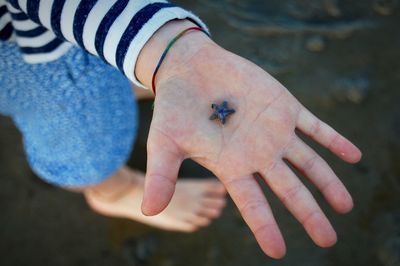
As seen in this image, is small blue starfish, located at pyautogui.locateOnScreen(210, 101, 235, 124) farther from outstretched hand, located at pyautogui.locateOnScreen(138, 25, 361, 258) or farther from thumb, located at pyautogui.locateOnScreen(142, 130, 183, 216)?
thumb, located at pyautogui.locateOnScreen(142, 130, 183, 216)

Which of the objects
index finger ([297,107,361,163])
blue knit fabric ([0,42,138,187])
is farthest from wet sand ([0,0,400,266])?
index finger ([297,107,361,163])

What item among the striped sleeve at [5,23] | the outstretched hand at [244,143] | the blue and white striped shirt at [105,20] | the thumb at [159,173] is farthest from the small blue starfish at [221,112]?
the striped sleeve at [5,23]

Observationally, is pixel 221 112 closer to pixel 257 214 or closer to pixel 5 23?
pixel 257 214

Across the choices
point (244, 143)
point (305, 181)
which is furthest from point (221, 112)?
point (305, 181)

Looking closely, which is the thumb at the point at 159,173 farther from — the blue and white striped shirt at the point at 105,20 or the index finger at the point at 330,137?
the index finger at the point at 330,137

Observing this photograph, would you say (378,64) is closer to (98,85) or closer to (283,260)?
(283,260)

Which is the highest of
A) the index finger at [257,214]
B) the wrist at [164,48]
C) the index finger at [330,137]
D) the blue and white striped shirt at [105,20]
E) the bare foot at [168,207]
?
the blue and white striped shirt at [105,20]
